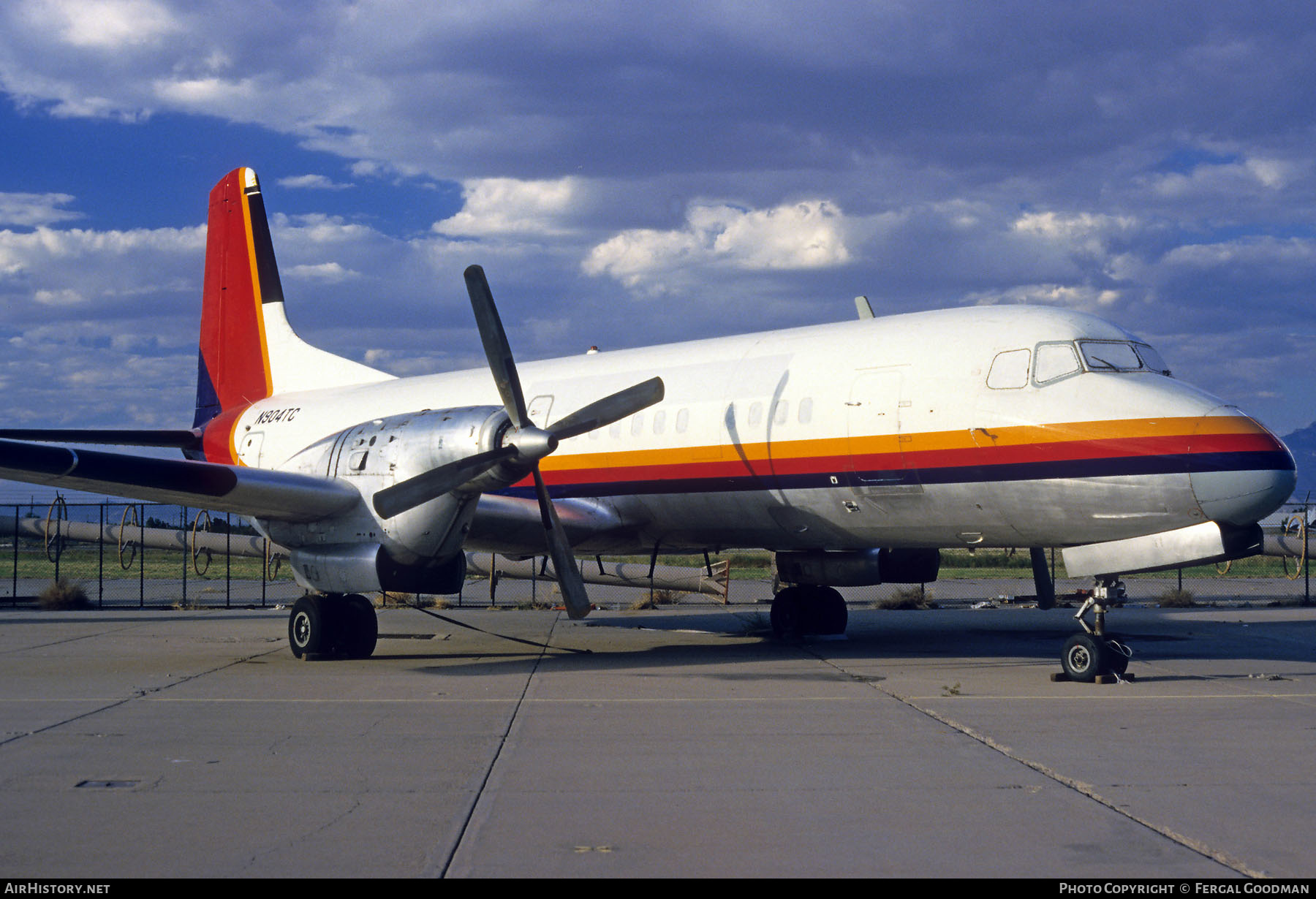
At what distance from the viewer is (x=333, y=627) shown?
14094mm

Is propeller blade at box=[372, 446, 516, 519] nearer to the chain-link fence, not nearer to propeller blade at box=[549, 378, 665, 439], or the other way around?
propeller blade at box=[549, 378, 665, 439]

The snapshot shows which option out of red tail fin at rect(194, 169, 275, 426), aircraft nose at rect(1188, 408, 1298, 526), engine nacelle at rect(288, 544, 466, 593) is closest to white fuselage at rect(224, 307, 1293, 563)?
aircraft nose at rect(1188, 408, 1298, 526)

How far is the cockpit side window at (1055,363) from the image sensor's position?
39.0 feet

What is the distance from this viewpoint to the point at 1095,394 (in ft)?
38.1

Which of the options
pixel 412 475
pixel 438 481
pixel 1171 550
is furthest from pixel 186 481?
pixel 1171 550

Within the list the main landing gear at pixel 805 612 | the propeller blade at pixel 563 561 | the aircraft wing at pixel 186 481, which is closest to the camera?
the aircraft wing at pixel 186 481

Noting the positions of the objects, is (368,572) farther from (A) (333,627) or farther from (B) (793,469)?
(B) (793,469)

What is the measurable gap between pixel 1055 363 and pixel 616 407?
4906 mm

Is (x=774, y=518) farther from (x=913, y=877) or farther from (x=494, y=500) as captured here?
(x=913, y=877)

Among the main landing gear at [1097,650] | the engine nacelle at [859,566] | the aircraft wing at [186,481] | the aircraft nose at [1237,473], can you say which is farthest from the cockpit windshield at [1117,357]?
the aircraft wing at [186,481]

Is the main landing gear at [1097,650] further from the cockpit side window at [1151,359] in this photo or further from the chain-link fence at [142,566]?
the chain-link fence at [142,566]

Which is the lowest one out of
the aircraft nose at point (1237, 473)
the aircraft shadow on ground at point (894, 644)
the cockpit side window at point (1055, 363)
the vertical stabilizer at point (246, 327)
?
the aircraft shadow on ground at point (894, 644)

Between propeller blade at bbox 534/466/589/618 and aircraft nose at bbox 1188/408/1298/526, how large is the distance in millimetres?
6694

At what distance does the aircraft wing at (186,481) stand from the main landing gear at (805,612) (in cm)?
700
